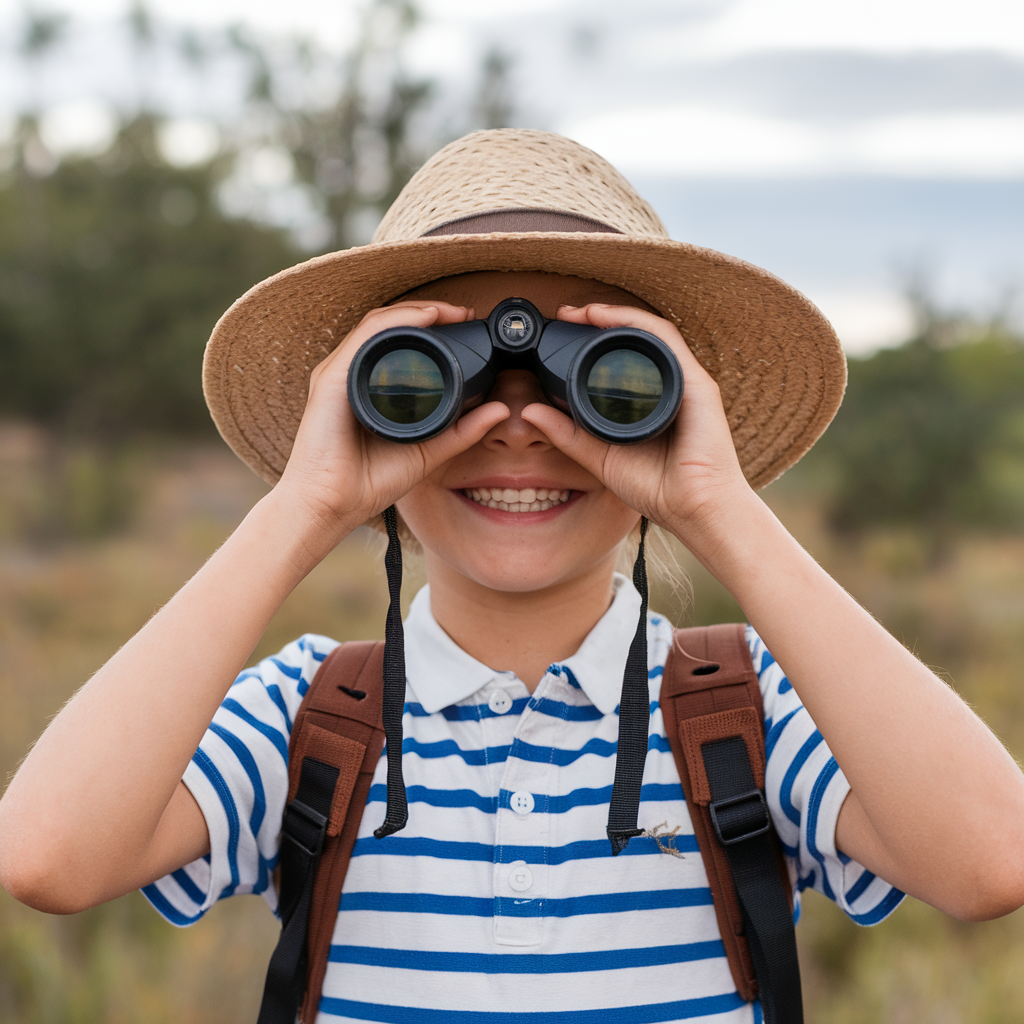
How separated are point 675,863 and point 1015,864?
474 millimetres

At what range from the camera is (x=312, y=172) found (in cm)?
1471

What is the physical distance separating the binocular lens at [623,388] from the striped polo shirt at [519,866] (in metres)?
0.45

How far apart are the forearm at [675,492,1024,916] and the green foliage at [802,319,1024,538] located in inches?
467

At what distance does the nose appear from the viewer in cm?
149

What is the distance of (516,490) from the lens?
5.01 ft

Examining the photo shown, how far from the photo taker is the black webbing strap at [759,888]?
1368 millimetres

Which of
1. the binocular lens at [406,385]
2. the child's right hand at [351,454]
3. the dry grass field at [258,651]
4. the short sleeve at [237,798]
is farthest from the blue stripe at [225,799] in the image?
the dry grass field at [258,651]

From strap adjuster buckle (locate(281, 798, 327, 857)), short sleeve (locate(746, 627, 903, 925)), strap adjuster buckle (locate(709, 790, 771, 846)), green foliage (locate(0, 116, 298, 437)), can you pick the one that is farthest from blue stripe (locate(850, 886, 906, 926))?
green foliage (locate(0, 116, 298, 437))

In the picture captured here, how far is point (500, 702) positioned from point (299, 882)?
419 mm

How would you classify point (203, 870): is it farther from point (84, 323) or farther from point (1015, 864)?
point (84, 323)

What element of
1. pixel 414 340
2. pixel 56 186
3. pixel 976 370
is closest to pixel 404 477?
pixel 414 340

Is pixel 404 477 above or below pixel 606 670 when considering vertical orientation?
above

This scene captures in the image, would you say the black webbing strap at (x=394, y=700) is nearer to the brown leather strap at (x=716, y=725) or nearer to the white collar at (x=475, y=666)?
the white collar at (x=475, y=666)

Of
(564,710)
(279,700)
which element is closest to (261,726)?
(279,700)
